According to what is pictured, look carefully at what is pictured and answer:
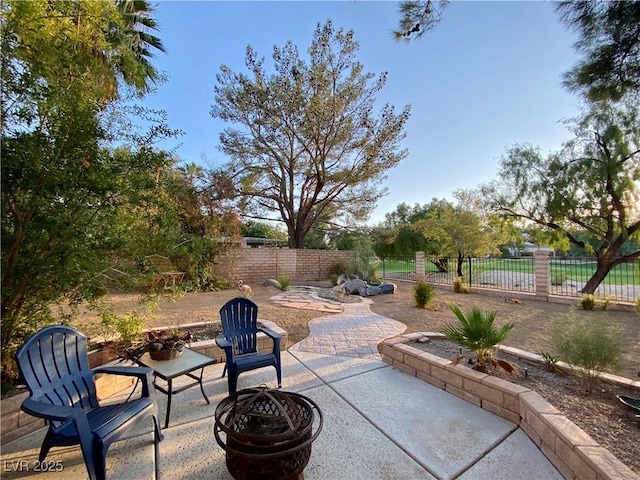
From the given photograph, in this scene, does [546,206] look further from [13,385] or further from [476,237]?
[13,385]

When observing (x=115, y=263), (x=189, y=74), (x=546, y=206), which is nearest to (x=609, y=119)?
(x=546, y=206)

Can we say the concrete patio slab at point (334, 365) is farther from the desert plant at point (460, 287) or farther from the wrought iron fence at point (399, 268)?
the wrought iron fence at point (399, 268)

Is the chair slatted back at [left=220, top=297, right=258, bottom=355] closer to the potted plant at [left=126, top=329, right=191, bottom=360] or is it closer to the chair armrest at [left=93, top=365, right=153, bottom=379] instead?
the potted plant at [left=126, top=329, right=191, bottom=360]

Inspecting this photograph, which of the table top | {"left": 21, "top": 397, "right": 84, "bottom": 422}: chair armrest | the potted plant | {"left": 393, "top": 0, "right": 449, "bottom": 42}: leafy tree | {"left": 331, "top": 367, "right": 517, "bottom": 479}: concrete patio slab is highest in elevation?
{"left": 393, "top": 0, "right": 449, "bottom": 42}: leafy tree

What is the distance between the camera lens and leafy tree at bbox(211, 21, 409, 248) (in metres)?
10.1

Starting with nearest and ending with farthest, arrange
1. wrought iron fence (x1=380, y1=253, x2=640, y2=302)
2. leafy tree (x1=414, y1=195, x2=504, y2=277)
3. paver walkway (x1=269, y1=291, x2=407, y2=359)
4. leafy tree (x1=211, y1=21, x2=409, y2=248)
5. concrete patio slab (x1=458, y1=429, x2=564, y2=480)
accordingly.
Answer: concrete patio slab (x1=458, y1=429, x2=564, y2=480) < paver walkway (x1=269, y1=291, x2=407, y2=359) < leafy tree (x1=211, y1=21, x2=409, y2=248) < wrought iron fence (x1=380, y1=253, x2=640, y2=302) < leafy tree (x1=414, y1=195, x2=504, y2=277)

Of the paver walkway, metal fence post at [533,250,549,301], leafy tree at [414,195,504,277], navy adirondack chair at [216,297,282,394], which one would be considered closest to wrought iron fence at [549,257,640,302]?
metal fence post at [533,250,549,301]

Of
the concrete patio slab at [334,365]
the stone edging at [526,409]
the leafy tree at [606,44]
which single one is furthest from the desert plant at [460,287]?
the leafy tree at [606,44]

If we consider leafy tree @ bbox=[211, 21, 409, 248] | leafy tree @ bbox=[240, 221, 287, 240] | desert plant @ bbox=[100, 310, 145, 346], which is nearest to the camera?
desert plant @ bbox=[100, 310, 145, 346]

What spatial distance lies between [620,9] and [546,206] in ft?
31.2

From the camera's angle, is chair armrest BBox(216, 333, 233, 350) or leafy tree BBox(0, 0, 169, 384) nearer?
leafy tree BBox(0, 0, 169, 384)

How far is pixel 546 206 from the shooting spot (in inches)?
407

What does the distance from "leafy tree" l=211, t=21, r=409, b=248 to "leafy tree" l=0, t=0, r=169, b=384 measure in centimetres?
854

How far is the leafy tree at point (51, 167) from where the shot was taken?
1.95 meters
